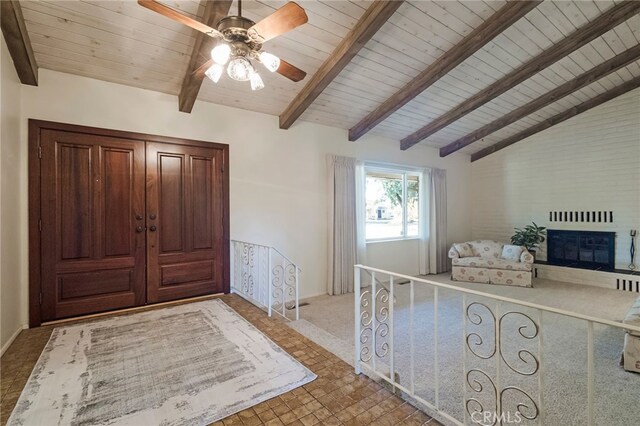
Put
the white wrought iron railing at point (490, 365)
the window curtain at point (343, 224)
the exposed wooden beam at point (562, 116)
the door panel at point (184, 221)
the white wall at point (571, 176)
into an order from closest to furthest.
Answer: the white wrought iron railing at point (490, 365), the door panel at point (184, 221), the window curtain at point (343, 224), the exposed wooden beam at point (562, 116), the white wall at point (571, 176)

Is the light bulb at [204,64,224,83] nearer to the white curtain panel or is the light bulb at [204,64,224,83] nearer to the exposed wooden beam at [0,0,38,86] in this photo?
the exposed wooden beam at [0,0,38,86]

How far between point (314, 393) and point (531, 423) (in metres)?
1.43

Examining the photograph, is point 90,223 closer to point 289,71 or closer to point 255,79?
point 255,79

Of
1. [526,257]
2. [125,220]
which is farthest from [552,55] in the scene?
[125,220]

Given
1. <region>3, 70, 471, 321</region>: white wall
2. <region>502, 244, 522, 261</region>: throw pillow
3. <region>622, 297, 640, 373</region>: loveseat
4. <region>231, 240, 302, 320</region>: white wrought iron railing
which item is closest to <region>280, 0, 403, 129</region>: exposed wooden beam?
<region>3, 70, 471, 321</region>: white wall

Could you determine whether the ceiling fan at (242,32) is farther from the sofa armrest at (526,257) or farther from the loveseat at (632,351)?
the sofa armrest at (526,257)

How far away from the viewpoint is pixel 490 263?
17.9 ft

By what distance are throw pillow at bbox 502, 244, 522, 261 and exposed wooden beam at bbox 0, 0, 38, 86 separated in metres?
7.14

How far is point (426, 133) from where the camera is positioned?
5.38 metres

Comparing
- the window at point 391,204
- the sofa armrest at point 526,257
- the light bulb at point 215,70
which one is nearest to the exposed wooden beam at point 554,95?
the window at point 391,204

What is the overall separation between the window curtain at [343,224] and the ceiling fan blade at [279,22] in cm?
290

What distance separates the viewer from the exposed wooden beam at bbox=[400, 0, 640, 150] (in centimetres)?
320

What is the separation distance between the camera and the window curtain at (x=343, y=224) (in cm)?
483

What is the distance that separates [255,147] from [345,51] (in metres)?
1.80
